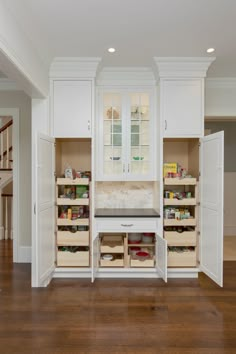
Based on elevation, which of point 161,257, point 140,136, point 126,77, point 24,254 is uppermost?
point 126,77

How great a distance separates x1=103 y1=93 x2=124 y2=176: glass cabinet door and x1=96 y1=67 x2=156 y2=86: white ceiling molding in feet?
0.60

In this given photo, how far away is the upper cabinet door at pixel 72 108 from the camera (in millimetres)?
3250

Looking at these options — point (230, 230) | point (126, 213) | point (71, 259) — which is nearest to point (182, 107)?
point (126, 213)

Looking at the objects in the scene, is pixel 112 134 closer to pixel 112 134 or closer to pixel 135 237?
pixel 112 134

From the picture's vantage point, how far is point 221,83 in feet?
12.4

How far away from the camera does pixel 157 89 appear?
3.43 metres

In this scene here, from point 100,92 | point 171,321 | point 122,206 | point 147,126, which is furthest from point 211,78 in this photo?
point 171,321

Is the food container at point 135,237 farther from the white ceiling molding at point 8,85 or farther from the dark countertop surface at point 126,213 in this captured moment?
the white ceiling molding at point 8,85

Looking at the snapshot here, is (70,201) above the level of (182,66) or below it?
below

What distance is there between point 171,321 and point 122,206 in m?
1.71

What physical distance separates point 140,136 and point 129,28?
132cm

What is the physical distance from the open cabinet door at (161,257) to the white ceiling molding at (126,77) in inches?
77.0

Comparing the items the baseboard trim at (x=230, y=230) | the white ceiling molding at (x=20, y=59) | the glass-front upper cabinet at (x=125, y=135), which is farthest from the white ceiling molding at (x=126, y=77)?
the baseboard trim at (x=230, y=230)

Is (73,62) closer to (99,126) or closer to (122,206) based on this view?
(99,126)
